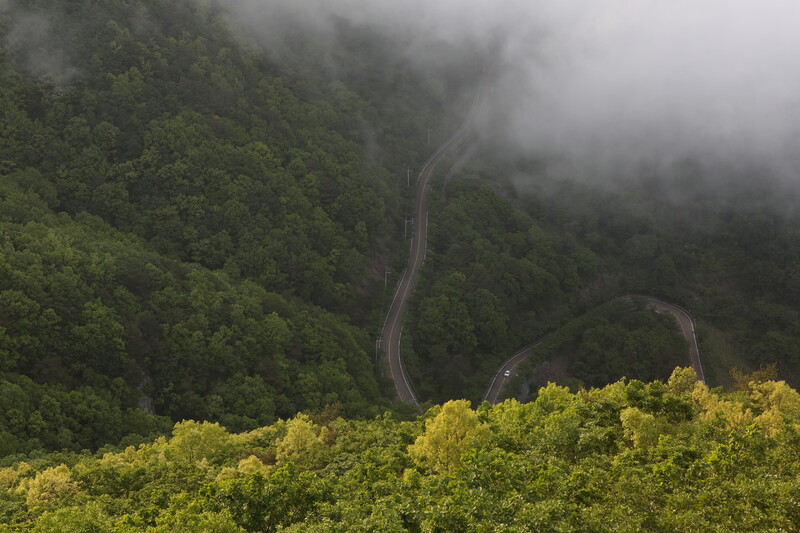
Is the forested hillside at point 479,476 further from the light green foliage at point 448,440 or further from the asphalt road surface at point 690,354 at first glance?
the asphalt road surface at point 690,354

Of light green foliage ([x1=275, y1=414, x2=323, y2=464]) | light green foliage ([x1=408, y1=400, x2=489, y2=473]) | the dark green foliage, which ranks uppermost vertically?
the dark green foliage

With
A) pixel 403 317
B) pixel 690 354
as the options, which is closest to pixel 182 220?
pixel 403 317

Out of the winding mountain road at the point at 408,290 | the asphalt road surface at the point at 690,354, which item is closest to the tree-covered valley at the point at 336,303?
the winding mountain road at the point at 408,290

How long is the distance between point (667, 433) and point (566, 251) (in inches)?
4325

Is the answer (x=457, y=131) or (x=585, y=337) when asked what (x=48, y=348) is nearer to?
(x=585, y=337)

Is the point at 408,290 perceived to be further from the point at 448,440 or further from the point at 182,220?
the point at 448,440

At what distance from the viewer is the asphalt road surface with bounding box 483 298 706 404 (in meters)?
119

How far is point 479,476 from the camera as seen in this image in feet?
119

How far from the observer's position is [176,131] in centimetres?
12488

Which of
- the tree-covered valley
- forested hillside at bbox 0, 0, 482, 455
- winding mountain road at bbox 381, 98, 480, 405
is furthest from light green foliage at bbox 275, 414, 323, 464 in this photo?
winding mountain road at bbox 381, 98, 480, 405

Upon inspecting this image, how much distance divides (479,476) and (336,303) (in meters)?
92.1

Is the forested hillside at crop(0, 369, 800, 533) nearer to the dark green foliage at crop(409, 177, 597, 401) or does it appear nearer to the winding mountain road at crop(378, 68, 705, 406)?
the winding mountain road at crop(378, 68, 705, 406)

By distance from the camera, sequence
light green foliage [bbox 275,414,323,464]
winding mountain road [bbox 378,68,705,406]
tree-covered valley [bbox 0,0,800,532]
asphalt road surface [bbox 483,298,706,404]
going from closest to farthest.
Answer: tree-covered valley [bbox 0,0,800,532] → light green foliage [bbox 275,414,323,464] → winding mountain road [bbox 378,68,705,406] → asphalt road surface [bbox 483,298,706,404]

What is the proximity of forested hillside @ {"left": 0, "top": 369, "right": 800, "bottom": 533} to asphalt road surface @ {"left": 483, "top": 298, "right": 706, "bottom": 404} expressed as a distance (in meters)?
60.0
